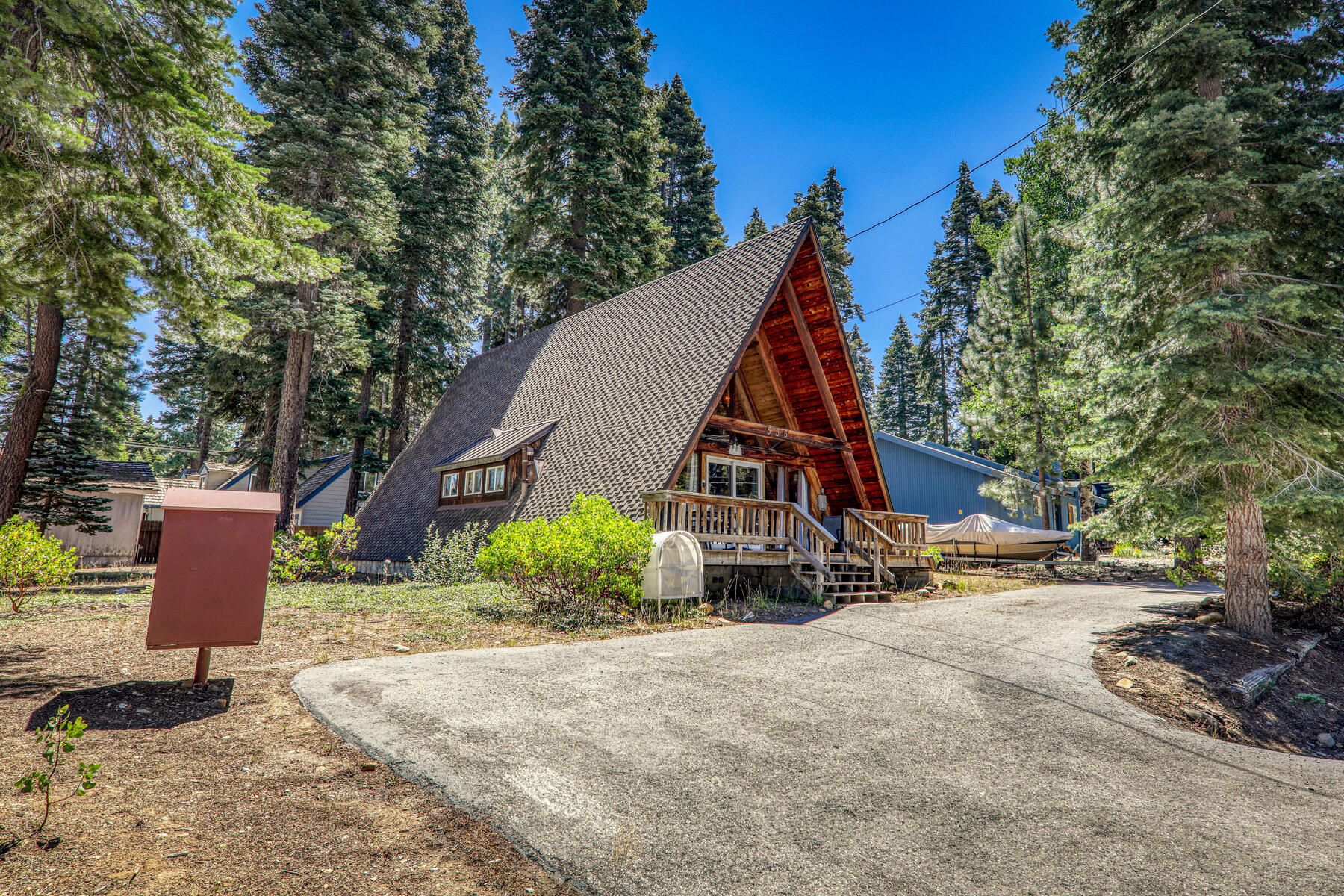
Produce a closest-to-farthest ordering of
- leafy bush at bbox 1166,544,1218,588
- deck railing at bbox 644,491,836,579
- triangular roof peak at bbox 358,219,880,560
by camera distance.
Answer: deck railing at bbox 644,491,836,579
leafy bush at bbox 1166,544,1218,588
triangular roof peak at bbox 358,219,880,560

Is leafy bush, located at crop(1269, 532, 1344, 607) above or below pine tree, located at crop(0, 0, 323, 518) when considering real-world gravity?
below

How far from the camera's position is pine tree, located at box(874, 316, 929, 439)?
5784 cm

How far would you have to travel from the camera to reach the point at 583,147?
25.1 m

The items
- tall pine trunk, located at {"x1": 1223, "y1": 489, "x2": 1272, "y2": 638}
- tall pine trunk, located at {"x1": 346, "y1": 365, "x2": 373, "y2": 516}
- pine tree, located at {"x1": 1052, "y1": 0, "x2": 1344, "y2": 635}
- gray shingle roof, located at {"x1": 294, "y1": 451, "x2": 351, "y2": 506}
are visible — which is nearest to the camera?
pine tree, located at {"x1": 1052, "y1": 0, "x2": 1344, "y2": 635}

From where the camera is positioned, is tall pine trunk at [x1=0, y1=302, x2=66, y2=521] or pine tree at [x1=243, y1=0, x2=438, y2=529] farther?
pine tree at [x1=243, y1=0, x2=438, y2=529]

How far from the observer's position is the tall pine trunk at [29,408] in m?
10.8

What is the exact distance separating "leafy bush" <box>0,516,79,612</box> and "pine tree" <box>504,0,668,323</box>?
17.7 metres

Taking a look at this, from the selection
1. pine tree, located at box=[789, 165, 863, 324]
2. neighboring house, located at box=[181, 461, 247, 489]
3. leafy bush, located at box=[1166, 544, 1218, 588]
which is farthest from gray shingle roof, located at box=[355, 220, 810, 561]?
neighboring house, located at box=[181, 461, 247, 489]

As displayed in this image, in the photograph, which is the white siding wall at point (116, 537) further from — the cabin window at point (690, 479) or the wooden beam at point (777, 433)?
the wooden beam at point (777, 433)

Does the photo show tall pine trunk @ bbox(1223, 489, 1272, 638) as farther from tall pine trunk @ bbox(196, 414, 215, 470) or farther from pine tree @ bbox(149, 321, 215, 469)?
tall pine trunk @ bbox(196, 414, 215, 470)

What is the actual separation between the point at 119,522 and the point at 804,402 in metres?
28.3

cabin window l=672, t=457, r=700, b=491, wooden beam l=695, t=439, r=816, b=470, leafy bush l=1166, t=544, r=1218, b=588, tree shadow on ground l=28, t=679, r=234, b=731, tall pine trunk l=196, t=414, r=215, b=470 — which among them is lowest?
tree shadow on ground l=28, t=679, r=234, b=731

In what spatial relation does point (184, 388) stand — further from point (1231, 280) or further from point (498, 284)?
point (1231, 280)

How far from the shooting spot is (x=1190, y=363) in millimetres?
8438
